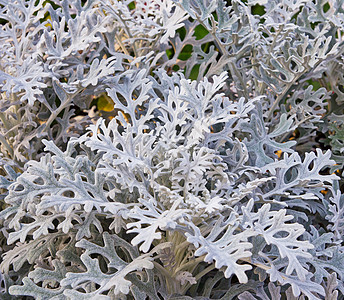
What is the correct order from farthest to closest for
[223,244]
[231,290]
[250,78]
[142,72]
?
1. [250,78]
2. [142,72]
3. [231,290]
4. [223,244]

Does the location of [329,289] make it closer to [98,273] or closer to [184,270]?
[184,270]

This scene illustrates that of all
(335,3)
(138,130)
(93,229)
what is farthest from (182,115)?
(335,3)

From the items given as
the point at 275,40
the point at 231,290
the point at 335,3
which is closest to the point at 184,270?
the point at 231,290

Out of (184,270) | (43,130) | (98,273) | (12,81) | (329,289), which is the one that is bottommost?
(329,289)

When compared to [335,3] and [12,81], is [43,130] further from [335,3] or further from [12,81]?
[335,3]

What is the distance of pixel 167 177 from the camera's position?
0.70 meters

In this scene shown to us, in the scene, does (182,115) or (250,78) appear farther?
(250,78)

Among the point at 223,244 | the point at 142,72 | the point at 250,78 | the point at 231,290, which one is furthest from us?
the point at 250,78

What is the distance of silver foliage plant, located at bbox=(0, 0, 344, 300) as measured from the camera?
60 cm

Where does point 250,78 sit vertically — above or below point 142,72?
below

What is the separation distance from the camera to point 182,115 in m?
0.77

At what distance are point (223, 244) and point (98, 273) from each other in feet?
0.59

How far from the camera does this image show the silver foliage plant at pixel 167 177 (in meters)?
0.60

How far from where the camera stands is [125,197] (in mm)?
686
